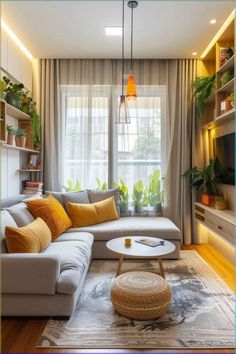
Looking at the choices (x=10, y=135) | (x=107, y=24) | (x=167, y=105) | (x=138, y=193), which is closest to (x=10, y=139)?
(x=10, y=135)

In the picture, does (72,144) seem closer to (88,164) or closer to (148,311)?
(88,164)

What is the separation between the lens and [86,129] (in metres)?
4.06

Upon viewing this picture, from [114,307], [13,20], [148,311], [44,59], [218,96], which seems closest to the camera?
[148,311]

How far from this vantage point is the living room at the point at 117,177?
1.87 metres

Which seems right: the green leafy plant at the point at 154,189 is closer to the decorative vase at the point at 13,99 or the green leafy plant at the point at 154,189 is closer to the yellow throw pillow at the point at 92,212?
the yellow throw pillow at the point at 92,212

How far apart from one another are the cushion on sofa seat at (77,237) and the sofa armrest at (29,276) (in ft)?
2.85

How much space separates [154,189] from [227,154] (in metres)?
1.22

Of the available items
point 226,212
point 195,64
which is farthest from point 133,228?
point 195,64

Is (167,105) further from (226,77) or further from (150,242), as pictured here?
(150,242)

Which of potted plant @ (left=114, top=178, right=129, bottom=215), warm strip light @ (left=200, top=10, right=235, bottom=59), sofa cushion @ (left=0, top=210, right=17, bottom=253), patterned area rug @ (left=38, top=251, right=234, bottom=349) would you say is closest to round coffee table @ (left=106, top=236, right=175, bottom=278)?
patterned area rug @ (left=38, top=251, right=234, bottom=349)

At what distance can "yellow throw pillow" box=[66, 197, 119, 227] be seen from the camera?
10.9 ft

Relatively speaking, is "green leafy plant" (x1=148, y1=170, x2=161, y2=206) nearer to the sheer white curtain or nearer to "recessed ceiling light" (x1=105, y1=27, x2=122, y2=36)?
the sheer white curtain

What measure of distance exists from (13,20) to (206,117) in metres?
3.01

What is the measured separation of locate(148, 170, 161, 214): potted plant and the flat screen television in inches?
38.6
